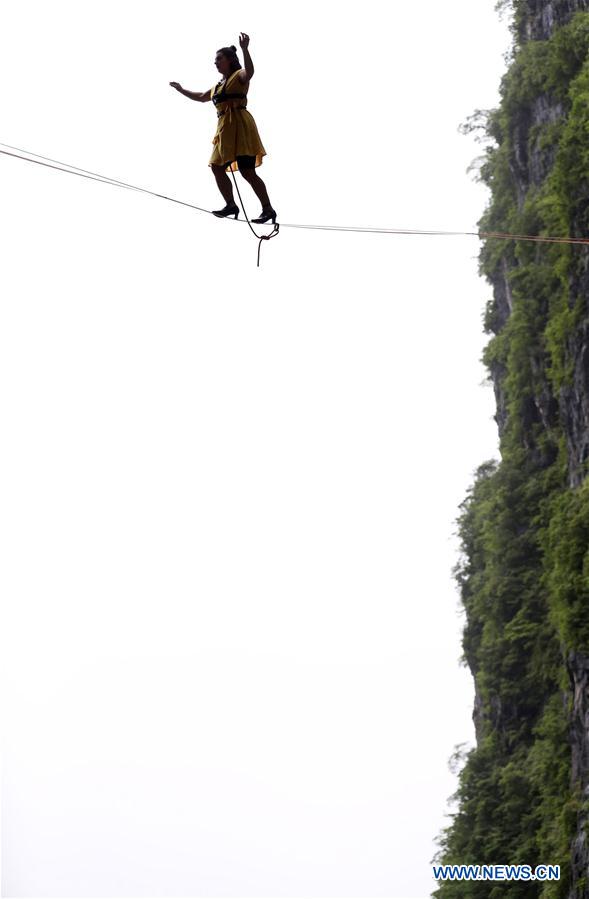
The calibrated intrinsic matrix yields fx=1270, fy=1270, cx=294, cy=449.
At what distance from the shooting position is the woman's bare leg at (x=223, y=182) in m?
10.9

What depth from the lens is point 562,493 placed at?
1959 cm

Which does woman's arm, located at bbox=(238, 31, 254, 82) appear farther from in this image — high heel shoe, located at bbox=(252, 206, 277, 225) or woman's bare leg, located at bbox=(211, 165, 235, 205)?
high heel shoe, located at bbox=(252, 206, 277, 225)

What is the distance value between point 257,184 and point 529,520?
11.1m

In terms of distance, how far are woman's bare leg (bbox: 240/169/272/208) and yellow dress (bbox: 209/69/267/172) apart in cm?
15

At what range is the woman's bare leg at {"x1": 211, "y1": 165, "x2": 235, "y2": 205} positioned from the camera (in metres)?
10.9

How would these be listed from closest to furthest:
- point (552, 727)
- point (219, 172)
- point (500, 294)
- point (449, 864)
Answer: point (219, 172), point (552, 727), point (449, 864), point (500, 294)

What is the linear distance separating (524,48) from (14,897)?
75.7m

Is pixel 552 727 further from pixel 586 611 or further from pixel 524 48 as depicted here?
pixel 524 48

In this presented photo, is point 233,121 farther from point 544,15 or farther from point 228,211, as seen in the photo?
point 544,15

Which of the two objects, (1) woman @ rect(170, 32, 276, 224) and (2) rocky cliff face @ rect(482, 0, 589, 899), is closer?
(1) woman @ rect(170, 32, 276, 224)

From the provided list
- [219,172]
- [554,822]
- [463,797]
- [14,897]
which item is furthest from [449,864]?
[14,897]

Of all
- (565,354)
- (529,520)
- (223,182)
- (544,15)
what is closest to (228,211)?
(223,182)

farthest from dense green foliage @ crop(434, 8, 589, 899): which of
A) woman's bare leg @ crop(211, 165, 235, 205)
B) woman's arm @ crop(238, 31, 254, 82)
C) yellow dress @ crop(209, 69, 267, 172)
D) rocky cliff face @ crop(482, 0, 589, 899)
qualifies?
woman's arm @ crop(238, 31, 254, 82)

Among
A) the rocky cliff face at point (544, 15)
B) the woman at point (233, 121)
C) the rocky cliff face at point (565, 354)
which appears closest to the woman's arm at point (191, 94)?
the woman at point (233, 121)
